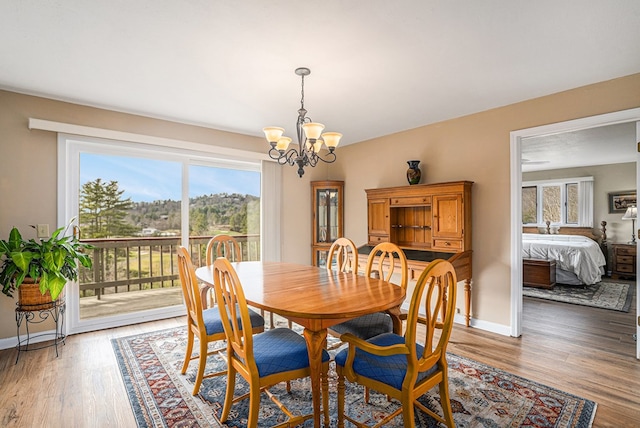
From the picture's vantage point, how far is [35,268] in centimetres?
277

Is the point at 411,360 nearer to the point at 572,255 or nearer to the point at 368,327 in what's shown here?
the point at 368,327

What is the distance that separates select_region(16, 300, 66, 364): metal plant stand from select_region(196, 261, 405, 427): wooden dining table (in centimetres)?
147

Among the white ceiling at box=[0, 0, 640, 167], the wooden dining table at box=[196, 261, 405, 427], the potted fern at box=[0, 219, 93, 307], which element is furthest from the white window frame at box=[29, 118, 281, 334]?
the wooden dining table at box=[196, 261, 405, 427]

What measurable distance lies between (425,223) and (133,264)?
3.64m

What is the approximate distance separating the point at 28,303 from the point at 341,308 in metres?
2.94

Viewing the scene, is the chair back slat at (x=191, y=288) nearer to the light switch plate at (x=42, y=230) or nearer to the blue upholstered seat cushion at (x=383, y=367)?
the blue upholstered seat cushion at (x=383, y=367)

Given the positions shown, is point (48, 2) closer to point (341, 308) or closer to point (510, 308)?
point (341, 308)

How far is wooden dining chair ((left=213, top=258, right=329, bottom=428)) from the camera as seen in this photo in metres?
1.67

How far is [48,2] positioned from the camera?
1.80 metres

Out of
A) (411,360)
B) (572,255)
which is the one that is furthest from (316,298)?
(572,255)

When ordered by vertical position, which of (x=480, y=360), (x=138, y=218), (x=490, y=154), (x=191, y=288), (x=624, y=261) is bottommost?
(x=480, y=360)

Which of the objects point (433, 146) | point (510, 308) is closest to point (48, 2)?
point (433, 146)

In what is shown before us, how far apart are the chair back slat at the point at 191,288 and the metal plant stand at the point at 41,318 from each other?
1.53 m

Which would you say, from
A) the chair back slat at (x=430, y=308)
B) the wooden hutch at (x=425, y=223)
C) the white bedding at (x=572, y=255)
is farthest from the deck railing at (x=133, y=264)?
the white bedding at (x=572, y=255)
